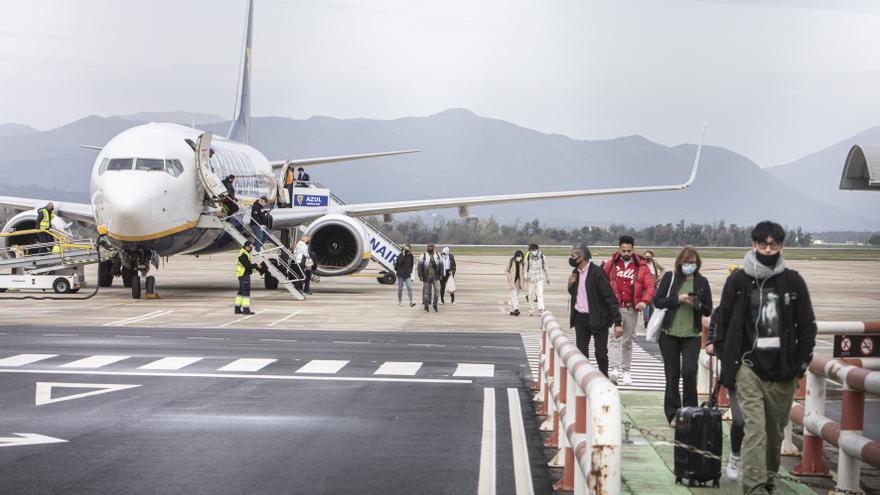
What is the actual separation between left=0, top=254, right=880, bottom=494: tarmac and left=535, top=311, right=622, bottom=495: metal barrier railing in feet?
1.32

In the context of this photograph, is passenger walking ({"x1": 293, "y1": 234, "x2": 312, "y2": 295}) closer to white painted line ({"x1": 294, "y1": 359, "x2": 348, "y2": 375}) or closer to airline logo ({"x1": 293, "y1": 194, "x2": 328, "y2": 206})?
airline logo ({"x1": 293, "y1": 194, "x2": 328, "y2": 206})

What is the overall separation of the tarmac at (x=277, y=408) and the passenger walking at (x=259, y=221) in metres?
6.25

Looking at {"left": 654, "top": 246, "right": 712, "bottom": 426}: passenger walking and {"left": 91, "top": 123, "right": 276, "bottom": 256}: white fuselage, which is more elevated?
{"left": 91, "top": 123, "right": 276, "bottom": 256}: white fuselage

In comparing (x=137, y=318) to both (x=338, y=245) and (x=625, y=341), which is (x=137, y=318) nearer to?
(x=338, y=245)

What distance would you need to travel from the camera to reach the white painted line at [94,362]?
1791 centimetres

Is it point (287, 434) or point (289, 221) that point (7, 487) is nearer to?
point (287, 434)

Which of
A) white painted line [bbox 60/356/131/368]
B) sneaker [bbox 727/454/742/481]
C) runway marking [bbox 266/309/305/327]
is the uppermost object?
sneaker [bbox 727/454/742/481]

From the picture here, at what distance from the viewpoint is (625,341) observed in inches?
648

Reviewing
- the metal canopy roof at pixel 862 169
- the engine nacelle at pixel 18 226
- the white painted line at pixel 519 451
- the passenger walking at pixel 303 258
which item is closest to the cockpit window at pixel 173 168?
the passenger walking at pixel 303 258

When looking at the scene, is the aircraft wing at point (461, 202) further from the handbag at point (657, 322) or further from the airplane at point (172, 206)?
the handbag at point (657, 322)

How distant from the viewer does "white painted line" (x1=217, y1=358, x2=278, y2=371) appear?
706 inches

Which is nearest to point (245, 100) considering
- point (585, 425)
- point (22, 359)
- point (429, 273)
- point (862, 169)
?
point (429, 273)

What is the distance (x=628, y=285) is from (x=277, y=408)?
484 centimetres

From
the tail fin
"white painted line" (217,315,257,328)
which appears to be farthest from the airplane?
the tail fin
